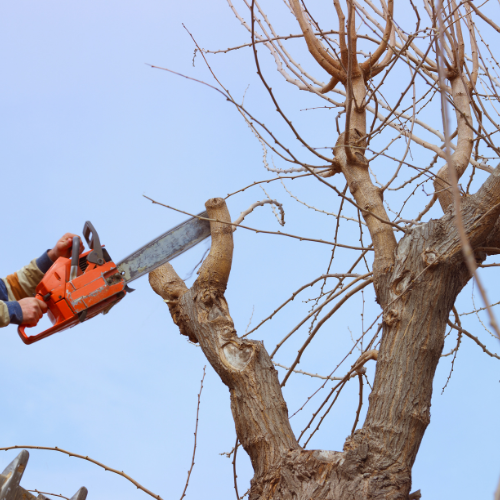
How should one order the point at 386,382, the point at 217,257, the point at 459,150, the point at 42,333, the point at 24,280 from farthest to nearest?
the point at 24,280
the point at 42,333
the point at 459,150
the point at 217,257
the point at 386,382

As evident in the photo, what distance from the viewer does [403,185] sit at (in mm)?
3035

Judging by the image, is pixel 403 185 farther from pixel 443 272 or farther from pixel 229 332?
pixel 229 332

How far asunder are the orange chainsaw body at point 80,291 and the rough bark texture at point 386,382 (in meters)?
0.63

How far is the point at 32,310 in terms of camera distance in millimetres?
2656

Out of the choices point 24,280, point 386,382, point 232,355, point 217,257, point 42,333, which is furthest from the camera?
point 24,280

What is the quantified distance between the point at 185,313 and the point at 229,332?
29 cm

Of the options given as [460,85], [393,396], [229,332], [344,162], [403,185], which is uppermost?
[460,85]

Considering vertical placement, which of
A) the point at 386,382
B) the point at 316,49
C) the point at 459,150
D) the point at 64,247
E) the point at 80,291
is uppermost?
the point at 316,49

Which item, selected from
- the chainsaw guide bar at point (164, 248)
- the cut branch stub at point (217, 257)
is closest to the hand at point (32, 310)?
the chainsaw guide bar at point (164, 248)

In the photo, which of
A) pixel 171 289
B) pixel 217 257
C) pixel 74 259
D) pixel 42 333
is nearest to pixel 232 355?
pixel 217 257

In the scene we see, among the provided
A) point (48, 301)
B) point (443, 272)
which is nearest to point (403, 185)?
point (443, 272)

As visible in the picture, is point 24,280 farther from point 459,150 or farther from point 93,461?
point 459,150

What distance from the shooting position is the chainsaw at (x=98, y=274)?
2.67 metres

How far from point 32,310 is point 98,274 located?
386 mm
